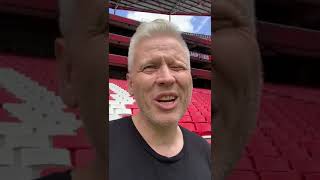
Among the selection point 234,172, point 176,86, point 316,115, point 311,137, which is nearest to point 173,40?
point 176,86

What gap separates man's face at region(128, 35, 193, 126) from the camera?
1.78 feet

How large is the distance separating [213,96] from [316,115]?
2.59ft

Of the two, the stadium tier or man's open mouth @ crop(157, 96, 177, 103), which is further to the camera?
the stadium tier

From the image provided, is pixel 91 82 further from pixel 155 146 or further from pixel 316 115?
pixel 316 115

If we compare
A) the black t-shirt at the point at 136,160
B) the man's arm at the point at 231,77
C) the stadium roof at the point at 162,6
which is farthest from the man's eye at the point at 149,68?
the stadium roof at the point at 162,6

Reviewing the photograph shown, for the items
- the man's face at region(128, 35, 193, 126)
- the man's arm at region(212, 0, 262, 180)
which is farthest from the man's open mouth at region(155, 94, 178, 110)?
the man's arm at region(212, 0, 262, 180)

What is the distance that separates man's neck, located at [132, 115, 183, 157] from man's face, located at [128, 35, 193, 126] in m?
0.04

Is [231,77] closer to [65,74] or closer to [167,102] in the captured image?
[167,102]

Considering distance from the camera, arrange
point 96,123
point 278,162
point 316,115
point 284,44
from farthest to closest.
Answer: point 316,115 → point 284,44 → point 278,162 → point 96,123

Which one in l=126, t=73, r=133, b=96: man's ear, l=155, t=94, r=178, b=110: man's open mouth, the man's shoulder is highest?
l=126, t=73, r=133, b=96: man's ear

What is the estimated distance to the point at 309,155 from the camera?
1088 mm

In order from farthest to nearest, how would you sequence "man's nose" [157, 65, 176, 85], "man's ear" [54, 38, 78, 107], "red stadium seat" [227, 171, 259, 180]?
"red stadium seat" [227, 171, 259, 180]
"man's ear" [54, 38, 78, 107]
"man's nose" [157, 65, 176, 85]

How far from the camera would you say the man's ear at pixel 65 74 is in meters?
0.65

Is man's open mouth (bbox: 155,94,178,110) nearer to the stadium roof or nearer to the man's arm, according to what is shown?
the man's arm
